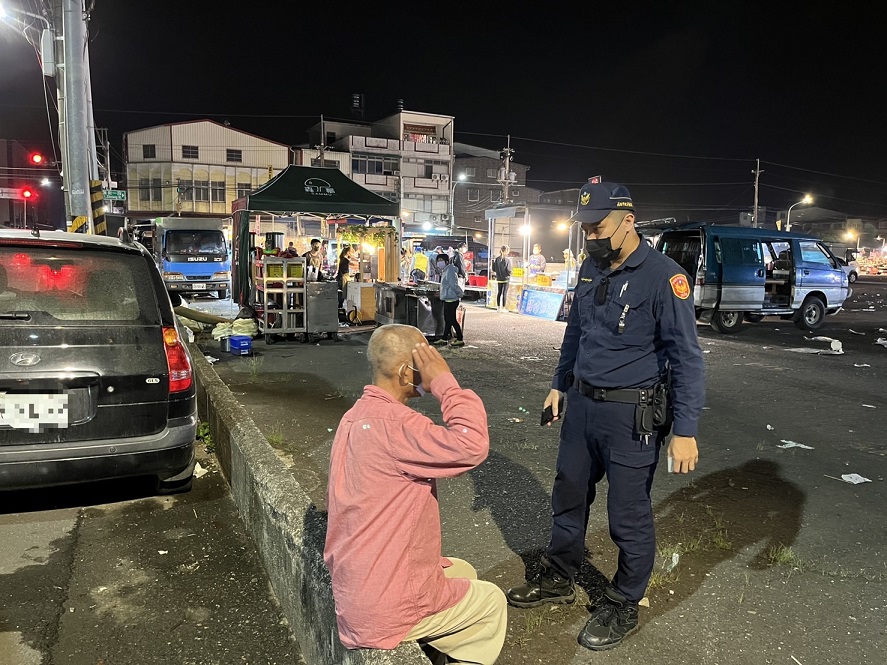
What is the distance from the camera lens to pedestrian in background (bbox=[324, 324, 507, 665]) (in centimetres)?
190

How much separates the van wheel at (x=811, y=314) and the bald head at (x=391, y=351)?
14840mm

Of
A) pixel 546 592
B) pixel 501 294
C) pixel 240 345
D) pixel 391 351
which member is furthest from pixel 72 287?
pixel 501 294

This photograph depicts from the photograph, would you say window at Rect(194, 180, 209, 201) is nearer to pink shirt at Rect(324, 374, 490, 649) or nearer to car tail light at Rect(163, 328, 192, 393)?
car tail light at Rect(163, 328, 192, 393)

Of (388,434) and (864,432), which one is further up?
(388,434)

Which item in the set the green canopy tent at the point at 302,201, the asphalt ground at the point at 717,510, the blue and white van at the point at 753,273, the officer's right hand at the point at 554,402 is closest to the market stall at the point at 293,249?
the green canopy tent at the point at 302,201

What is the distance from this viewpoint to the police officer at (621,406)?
2.73 metres

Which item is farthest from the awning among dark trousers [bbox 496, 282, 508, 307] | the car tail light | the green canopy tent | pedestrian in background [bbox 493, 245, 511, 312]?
the car tail light

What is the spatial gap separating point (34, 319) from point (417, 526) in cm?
284

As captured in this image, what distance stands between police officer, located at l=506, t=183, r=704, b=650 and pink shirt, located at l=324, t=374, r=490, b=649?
1.09 metres

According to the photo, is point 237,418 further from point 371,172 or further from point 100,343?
point 371,172

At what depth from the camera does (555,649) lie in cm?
274

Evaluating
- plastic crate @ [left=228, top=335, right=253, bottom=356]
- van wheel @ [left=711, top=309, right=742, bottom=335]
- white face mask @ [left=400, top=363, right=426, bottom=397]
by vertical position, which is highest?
white face mask @ [left=400, top=363, right=426, bottom=397]

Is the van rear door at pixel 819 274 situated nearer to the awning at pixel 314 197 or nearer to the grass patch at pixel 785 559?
the awning at pixel 314 197

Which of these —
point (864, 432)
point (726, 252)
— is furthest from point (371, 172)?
point (864, 432)
